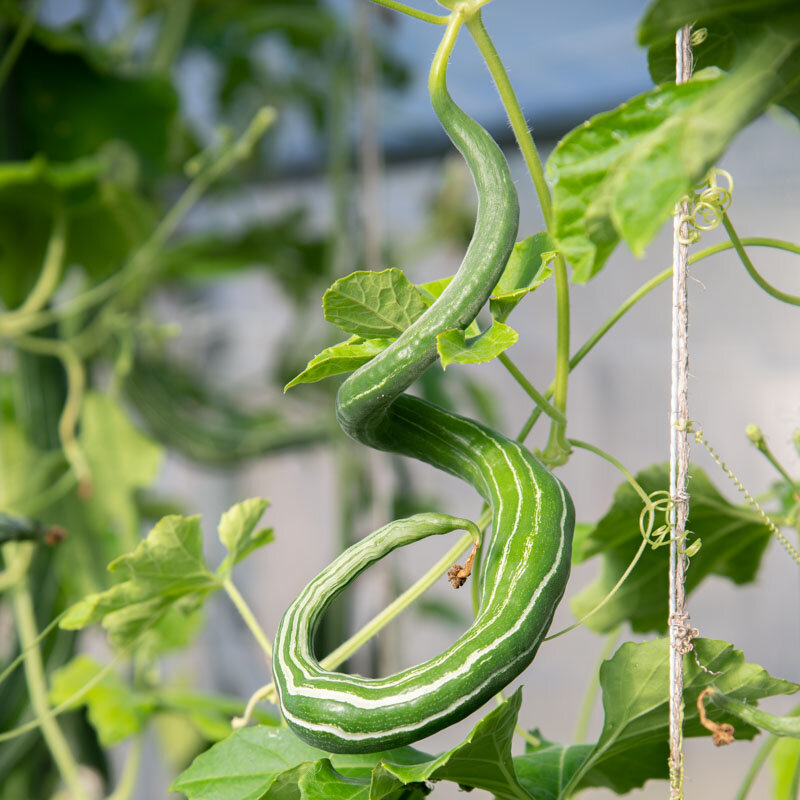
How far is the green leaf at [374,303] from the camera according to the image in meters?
0.26

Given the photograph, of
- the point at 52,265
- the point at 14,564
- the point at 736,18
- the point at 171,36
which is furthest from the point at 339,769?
the point at 171,36

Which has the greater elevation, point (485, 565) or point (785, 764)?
point (485, 565)

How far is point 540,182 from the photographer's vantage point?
27cm

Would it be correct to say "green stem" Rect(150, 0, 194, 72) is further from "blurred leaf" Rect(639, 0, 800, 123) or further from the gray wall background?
"blurred leaf" Rect(639, 0, 800, 123)

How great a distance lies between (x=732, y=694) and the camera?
30 cm

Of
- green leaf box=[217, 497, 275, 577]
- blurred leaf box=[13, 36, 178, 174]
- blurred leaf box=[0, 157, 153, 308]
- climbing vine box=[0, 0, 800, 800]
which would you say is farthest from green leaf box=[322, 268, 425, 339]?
blurred leaf box=[13, 36, 178, 174]

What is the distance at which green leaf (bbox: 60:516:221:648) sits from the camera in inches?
13.9

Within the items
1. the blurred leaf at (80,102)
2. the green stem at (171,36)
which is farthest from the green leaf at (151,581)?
the green stem at (171,36)

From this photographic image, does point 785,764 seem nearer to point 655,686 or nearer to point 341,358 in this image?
point 655,686

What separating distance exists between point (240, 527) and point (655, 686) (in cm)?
18

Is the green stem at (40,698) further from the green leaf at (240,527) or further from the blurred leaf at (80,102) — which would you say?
the blurred leaf at (80,102)

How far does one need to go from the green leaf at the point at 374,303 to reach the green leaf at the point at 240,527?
0.11 meters

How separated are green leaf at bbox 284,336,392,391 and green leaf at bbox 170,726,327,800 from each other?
147mm

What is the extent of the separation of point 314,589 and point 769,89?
0.20 meters
